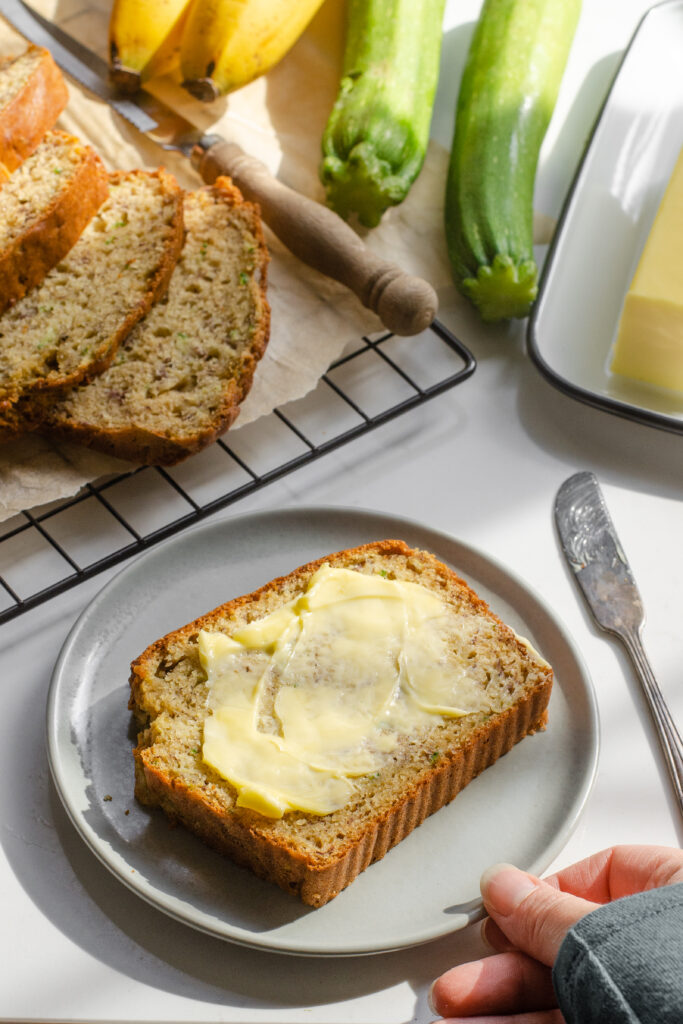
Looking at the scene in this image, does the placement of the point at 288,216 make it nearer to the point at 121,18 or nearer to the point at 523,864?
the point at 121,18

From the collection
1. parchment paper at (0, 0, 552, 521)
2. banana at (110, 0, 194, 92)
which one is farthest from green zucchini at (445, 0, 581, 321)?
banana at (110, 0, 194, 92)

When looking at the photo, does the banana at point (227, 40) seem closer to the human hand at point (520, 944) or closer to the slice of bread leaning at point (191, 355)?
the slice of bread leaning at point (191, 355)

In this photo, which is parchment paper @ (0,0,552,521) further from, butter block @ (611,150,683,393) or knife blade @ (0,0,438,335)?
butter block @ (611,150,683,393)

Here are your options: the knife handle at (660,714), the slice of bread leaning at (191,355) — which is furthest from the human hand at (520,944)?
the slice of bread leaning at (191,355)

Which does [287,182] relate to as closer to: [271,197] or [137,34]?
[271,197]

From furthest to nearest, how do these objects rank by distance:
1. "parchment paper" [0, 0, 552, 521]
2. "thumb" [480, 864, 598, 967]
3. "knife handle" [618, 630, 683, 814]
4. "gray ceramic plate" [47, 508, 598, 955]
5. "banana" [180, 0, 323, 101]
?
"banana" [180, 0, 323, 101]
"parchment paper" [0, 0, 552, 521]
"knife handle" [618, 630, 683, 814]
"gray ceramic plate" [47, 508, 598, 955]
"thumb" [480, 864, 598, 967]

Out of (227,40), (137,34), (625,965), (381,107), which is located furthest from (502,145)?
(625,965)
